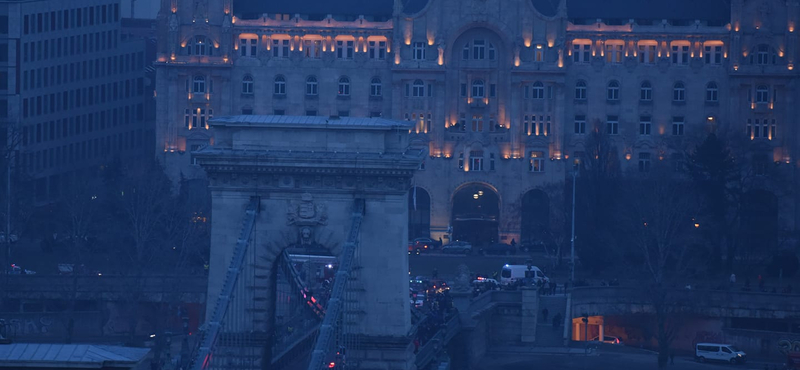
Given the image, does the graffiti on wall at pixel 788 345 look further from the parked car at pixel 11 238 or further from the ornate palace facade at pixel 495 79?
the parked car at pixel 11 238

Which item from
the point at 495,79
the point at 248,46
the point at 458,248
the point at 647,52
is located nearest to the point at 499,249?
the point at 458,248

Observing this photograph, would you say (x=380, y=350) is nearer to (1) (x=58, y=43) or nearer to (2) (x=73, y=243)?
(2) (x=73, y=243)

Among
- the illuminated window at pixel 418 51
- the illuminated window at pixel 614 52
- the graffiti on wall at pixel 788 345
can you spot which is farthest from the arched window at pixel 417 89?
the graffiti on wall at pixel 788 345

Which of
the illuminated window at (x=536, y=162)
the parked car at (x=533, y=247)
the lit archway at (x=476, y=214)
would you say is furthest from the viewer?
the illuminated window at (x=536, y=162)

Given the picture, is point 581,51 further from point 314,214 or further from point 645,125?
point 314,214

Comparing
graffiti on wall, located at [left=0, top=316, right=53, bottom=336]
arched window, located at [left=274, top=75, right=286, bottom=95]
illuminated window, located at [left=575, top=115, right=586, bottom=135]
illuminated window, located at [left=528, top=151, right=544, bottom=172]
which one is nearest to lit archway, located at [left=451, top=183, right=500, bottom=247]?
illuminated window, located at [left=528, top=151, right=544, bottom=172]

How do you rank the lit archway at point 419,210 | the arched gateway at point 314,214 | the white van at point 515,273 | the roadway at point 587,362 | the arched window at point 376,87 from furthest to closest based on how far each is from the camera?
1. the arched window at point 376,87
2. the lit archway at point 419,210
3. the white van at point 515,273
4. the roadway at point 587,362
5. the arched gateway at point 314,214

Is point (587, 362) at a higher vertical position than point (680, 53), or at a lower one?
lower

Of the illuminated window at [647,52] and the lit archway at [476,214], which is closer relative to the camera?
the lit archway at [476,214]
